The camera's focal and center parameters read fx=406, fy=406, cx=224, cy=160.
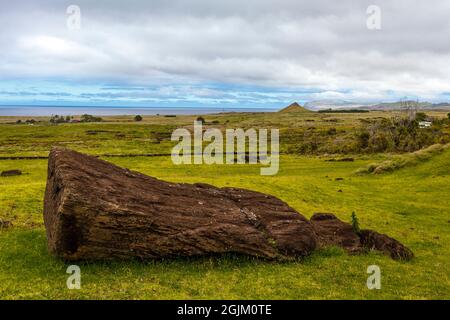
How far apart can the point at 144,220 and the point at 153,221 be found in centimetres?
53

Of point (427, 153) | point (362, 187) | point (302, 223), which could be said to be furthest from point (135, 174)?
point (427, 153)

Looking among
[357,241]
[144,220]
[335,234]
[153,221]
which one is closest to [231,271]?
[153,221]

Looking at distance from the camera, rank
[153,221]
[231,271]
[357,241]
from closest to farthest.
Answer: [231,271] < [153,221] < [357,241]

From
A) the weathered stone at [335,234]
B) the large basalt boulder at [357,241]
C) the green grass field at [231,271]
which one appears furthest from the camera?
the weathered stone at [335,234]

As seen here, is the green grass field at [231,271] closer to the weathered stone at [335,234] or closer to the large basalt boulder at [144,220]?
the large basalt boulder at [144,220]

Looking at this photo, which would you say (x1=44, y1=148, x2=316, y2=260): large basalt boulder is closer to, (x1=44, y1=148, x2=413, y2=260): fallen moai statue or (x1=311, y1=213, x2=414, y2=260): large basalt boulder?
(x1=44, y1=148, x2=413, y2=260): fallen moai statue

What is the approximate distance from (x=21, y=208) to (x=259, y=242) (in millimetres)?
24481

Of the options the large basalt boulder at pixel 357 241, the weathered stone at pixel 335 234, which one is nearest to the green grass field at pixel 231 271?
the large basalt boulder at pixel 357 241

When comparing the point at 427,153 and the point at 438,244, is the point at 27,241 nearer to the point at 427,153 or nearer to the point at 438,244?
the point at 438,244

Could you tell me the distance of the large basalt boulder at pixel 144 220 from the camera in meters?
22.1

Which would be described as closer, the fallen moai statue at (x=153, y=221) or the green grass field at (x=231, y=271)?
the green grass field at (x=231, y=271)

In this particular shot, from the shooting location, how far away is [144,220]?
23141 mm

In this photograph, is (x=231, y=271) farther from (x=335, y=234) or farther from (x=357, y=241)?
(x=357, y=241)
